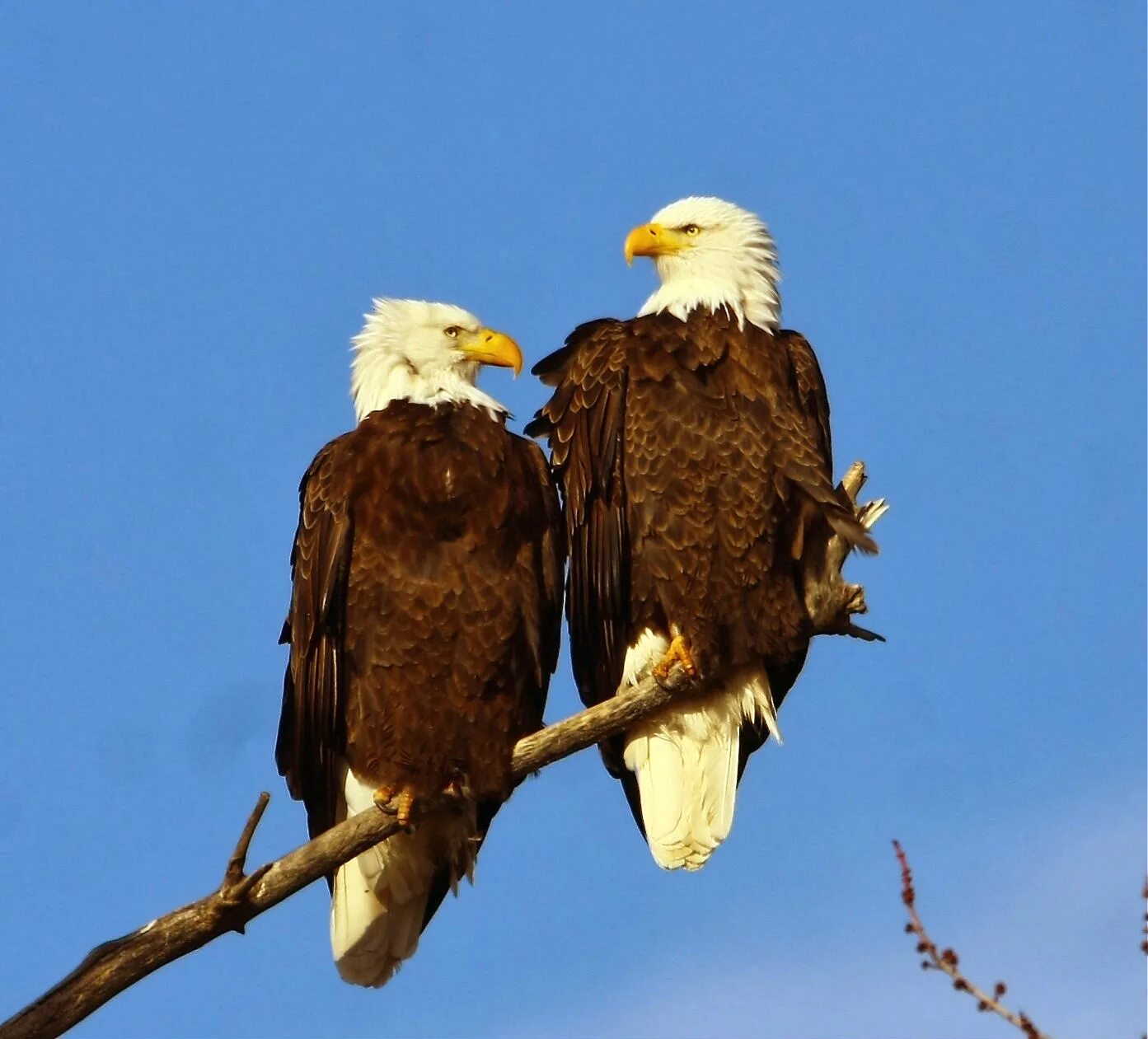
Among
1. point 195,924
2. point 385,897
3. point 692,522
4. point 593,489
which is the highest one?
point 593,489

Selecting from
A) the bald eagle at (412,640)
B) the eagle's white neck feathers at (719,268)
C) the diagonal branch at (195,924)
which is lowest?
the diagonal branch at (195,924)

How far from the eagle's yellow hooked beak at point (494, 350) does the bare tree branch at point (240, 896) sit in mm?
1671

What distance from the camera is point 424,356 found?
8.03 m

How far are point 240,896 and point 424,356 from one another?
103 inches

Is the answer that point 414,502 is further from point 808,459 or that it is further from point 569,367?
point 808,459

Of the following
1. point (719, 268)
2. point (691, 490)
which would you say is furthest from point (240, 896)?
point (719, 268)

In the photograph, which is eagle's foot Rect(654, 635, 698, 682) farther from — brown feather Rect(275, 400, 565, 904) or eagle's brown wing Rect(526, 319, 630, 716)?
brown feather Rect(275, 400, 565, 904)

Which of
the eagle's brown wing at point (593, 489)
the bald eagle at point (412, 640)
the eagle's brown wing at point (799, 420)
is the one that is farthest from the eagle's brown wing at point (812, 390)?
the bald eagle at point (412, 640)

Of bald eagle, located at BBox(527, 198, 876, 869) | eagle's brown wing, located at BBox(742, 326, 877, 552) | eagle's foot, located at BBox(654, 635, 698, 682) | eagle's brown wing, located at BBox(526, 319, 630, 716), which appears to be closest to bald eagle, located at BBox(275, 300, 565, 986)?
eagle's brown wing, located at BBox(526, 319, 630, 716)

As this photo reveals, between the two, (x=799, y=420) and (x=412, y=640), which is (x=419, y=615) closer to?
(x=412, y=640)

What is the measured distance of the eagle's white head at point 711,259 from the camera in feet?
26.0

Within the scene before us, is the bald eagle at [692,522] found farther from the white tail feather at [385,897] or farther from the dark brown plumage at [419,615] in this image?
the white tail feather at [385,897]

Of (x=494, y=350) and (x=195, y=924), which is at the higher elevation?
(x=494, y=350)

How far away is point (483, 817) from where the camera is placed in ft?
24.8
